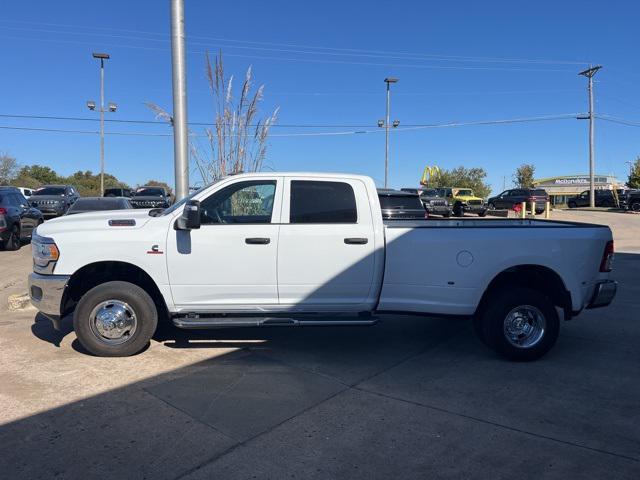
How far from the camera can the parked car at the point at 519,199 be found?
96.9ft

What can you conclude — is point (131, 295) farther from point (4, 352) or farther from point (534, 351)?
point (534, 351)

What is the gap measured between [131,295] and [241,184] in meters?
1.62

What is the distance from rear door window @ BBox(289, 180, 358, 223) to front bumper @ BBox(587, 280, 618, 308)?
2711 millimetres

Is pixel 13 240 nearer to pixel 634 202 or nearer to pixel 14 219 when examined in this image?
pixel 14 219

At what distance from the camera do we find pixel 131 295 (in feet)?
17.0

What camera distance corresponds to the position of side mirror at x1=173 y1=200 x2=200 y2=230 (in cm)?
498

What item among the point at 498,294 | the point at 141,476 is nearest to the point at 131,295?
the point at 141,476

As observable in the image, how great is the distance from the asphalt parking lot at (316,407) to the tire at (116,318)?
0.63ft

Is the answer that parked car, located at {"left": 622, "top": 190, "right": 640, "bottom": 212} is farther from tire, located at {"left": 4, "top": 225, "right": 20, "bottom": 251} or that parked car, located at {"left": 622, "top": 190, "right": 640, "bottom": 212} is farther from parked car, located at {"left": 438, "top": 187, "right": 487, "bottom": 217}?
tire, located at {"left": 4, "top": 225, "right": 20, "bottom": 251}

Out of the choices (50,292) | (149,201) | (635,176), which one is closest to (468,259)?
(50,292)

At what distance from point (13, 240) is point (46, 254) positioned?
32.6 feet

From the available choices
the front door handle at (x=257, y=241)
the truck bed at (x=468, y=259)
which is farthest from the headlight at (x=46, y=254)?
the truck bed at (x=468, y=259)

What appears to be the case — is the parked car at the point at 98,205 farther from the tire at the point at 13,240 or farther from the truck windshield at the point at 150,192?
the truck windshield at the point at 150,192

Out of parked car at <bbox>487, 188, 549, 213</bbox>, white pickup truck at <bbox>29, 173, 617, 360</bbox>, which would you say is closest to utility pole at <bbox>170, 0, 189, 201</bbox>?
white pickup truck at <bbox>29, 173, 617, 360</bbox>
